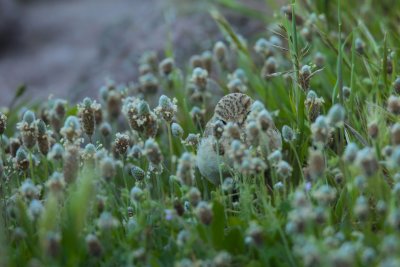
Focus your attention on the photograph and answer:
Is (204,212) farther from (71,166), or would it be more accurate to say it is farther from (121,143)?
(121,143)

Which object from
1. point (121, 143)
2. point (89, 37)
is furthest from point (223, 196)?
point (89, 37)

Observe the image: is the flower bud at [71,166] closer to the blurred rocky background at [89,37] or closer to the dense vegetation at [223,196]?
the dense vegetation at [223,196]

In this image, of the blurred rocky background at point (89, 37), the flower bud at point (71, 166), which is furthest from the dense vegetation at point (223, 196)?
the blurred rocky background at point (89, 37)

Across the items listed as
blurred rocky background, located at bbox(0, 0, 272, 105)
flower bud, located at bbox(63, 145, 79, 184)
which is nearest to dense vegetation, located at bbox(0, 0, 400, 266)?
flower bud, located at bbox(63, 145, 79, 184)

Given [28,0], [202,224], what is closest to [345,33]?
[202,224]

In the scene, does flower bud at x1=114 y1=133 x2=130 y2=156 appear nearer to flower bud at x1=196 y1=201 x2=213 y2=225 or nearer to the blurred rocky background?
flower bud at x1=196 y1=201 x2=213 y2=225

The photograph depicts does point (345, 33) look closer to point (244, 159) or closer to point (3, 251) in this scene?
point (244, 159)

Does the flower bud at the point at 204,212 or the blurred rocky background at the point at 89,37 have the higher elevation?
the blurred rocky background at the point at 89,37
